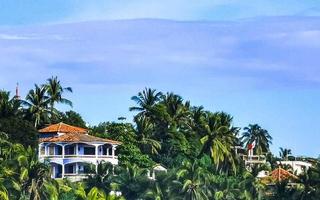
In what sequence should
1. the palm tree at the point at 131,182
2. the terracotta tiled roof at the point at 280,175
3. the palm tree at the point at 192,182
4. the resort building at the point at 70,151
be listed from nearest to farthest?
the palm tree at the point at 192,182 → the palm tree at the point at 131,182 → the resort building at the point at 70,151 → the terracotta tiled roof at the point at 280,175

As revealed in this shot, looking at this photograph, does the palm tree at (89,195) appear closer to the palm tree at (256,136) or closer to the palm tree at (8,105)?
the palm tree at (8,105)

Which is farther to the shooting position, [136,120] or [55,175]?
[136,120]

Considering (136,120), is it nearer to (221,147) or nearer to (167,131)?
(167,131)

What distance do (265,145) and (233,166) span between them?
2350 inches

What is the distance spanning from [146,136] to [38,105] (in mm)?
13702

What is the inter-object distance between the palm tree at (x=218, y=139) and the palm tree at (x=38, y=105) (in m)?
19.5

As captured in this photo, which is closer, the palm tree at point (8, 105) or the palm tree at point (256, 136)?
the palm tree at point (8, 105)

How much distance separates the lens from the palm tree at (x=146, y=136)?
124 meters

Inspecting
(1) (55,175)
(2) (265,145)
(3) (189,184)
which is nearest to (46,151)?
(1) (55,175)

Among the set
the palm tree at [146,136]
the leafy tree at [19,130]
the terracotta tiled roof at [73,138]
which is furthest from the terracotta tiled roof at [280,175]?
the leafy tree at [19,130]

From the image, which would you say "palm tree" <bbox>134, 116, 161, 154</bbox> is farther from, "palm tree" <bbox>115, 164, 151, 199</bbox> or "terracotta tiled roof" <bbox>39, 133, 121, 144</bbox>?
"palm tree" <bbox>115, 164, 151, 199</bbox>

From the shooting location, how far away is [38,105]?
410 feet

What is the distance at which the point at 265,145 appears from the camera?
18125 cm

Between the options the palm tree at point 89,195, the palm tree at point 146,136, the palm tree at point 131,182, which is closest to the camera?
the palm tree at point 89,195
